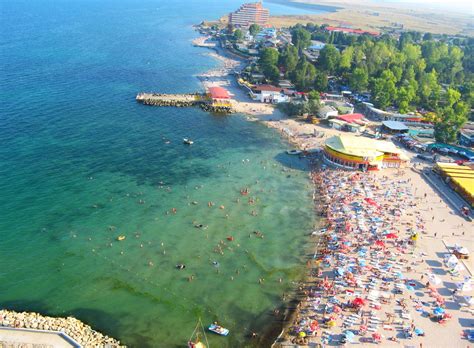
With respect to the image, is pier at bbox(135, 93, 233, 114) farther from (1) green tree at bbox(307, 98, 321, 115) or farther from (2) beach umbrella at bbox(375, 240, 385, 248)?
(2) beach umbrella at bbox(375, 240, 385, 248)

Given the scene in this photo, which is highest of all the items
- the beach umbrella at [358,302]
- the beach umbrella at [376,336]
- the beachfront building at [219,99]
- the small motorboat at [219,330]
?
the beachfront building at [219,99]

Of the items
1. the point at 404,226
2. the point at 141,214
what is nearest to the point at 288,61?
the point at 404,226

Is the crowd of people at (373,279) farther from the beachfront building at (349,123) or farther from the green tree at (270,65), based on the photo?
the green tree at (270,65)

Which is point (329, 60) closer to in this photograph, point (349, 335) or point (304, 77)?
point (304, 77)

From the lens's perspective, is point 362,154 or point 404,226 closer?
point 404,226

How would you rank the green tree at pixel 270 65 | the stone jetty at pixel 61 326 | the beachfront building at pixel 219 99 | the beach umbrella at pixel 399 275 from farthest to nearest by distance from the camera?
the green tree at pixel 270 65 → the beachfront building at pixel 219 99 → the beach umbrella at pixel 399 275 → the stone jetty at pixel 61 326

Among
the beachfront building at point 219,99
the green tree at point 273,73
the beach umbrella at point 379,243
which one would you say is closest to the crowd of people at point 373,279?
the beach umbrella at point 379,243
